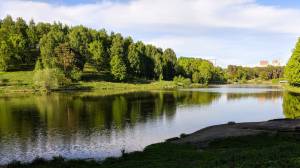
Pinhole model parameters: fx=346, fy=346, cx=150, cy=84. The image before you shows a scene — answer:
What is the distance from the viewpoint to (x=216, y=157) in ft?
78.6

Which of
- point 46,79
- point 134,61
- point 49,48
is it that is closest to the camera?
point 46,79

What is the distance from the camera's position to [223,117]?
6556cm

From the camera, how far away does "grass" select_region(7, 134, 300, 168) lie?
757 inches

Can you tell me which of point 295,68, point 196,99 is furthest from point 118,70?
point 295,68

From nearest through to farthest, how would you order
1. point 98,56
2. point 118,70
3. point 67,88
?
point 67,88 < point 118,70 < point 98,56

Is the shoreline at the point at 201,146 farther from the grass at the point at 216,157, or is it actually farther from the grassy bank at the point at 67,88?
the grassy bank at the point at 67,88

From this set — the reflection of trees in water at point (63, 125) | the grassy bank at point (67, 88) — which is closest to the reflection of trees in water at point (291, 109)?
the reflection of trees in water at point (63, 125)

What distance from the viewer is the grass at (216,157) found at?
19234mm

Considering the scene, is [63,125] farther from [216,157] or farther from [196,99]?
[196,99]

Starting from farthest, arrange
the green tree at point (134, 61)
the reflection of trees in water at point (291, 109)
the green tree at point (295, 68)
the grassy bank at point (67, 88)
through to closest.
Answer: the green tree at point (134, 61) < the green tree at point (295, 68) < the grassy bank at point (67, 88) < the reflection of trees in water at point (291, 109)

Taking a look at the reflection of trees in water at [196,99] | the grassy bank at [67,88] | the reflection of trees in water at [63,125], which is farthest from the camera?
the grassy bank at [67,88]

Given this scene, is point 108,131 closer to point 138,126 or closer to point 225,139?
point 138,126

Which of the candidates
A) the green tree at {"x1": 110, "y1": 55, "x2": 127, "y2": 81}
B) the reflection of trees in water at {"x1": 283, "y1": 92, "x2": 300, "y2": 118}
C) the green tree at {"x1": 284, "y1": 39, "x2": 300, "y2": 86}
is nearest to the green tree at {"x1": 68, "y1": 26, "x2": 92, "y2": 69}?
the green tree at {"x1": 110, "y1": 55, "x2": 127, "y2": 81}

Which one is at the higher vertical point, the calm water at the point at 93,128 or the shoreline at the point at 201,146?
the shoreline at the point at 201,146
